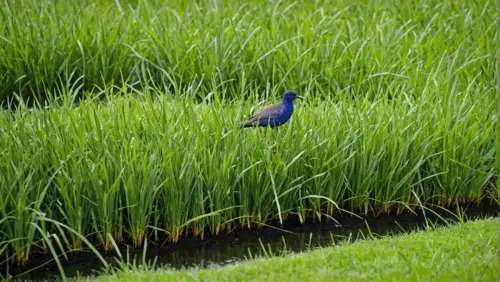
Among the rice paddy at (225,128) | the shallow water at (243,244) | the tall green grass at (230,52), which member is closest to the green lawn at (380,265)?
the shallow water at (243,244)

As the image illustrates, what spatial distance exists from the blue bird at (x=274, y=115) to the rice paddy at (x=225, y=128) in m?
0.09

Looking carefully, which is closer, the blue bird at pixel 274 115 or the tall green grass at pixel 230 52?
the blue bird at pixel 274 115

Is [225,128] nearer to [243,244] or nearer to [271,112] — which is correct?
[271,112]

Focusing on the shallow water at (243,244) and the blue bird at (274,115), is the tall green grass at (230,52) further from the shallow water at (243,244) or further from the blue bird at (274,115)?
the shallow water at (243,244)

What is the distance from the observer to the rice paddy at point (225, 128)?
5105mm

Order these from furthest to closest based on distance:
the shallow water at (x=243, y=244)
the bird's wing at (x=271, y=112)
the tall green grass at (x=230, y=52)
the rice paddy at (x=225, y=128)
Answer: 1. the tall green grass at (x=230, y=52)
2. the bird's wing at (x=271, y=112)
3. the rice paddy at (x=225, y=128)
4. the shallow water at (x=243, y=244)

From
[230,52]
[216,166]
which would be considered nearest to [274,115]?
[216,166]

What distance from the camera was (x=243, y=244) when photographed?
17.5ft

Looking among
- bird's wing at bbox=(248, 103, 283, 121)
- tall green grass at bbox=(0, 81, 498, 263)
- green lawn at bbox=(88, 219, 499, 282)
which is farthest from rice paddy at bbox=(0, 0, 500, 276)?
green lawn at bbox=(88, 219, 499, 282)

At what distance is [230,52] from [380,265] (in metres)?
3.55

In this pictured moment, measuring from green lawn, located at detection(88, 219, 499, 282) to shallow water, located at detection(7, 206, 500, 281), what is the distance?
24cm

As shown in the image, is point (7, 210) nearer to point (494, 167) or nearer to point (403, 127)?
point (403, 127)

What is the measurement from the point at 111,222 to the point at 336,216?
5.25 ft

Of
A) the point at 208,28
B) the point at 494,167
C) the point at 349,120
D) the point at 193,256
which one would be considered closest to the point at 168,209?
the point at 193,256
